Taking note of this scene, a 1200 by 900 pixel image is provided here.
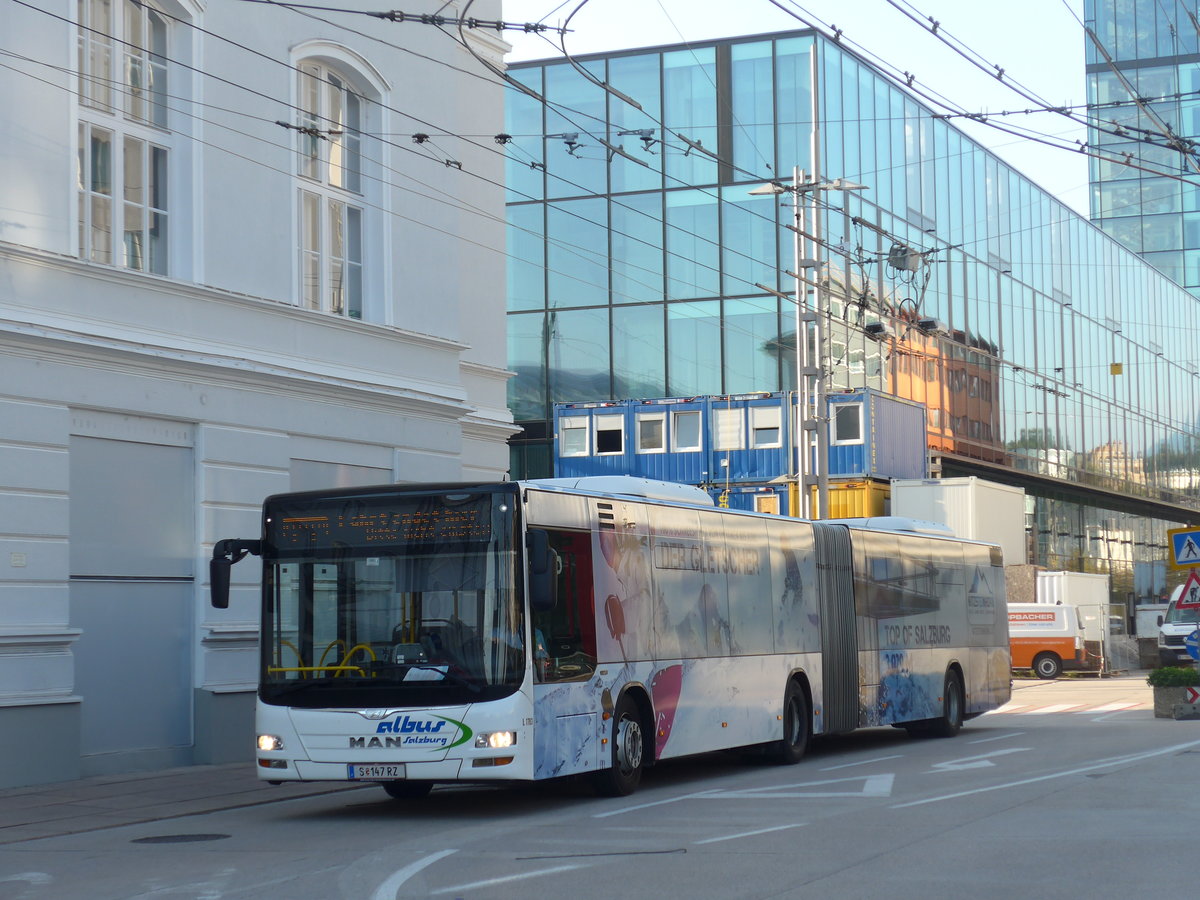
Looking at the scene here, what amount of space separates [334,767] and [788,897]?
5.69 metres

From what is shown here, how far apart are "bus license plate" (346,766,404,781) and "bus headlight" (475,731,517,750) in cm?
69

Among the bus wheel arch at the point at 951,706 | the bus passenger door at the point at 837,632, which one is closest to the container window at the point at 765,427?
the bus wheel arch at the point at 951,706

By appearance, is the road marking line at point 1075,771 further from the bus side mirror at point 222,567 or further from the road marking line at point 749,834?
the bus side mirror at point 222,567

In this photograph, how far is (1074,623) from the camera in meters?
47.5

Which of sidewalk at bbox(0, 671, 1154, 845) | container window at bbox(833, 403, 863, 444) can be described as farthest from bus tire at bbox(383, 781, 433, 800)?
container window at bbox(833, 403, 863, 444)

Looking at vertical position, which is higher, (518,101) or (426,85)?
(518,101)

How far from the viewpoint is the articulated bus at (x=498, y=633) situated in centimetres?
1396

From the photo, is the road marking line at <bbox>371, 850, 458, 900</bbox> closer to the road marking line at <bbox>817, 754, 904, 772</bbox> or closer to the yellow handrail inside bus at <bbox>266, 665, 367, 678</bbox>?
the yellow handrail inside bus at <bbox>266, 665, 367, 678</bbox>

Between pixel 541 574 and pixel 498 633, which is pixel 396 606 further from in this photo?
pixel 541 574

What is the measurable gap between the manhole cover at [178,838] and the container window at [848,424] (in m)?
36.9

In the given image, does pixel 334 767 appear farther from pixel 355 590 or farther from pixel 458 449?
pixel 458 449

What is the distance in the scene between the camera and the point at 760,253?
50.5m

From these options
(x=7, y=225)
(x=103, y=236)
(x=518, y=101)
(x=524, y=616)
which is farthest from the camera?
(x=518, y=101)

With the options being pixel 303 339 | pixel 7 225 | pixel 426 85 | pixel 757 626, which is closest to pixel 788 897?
pixel 757 626
